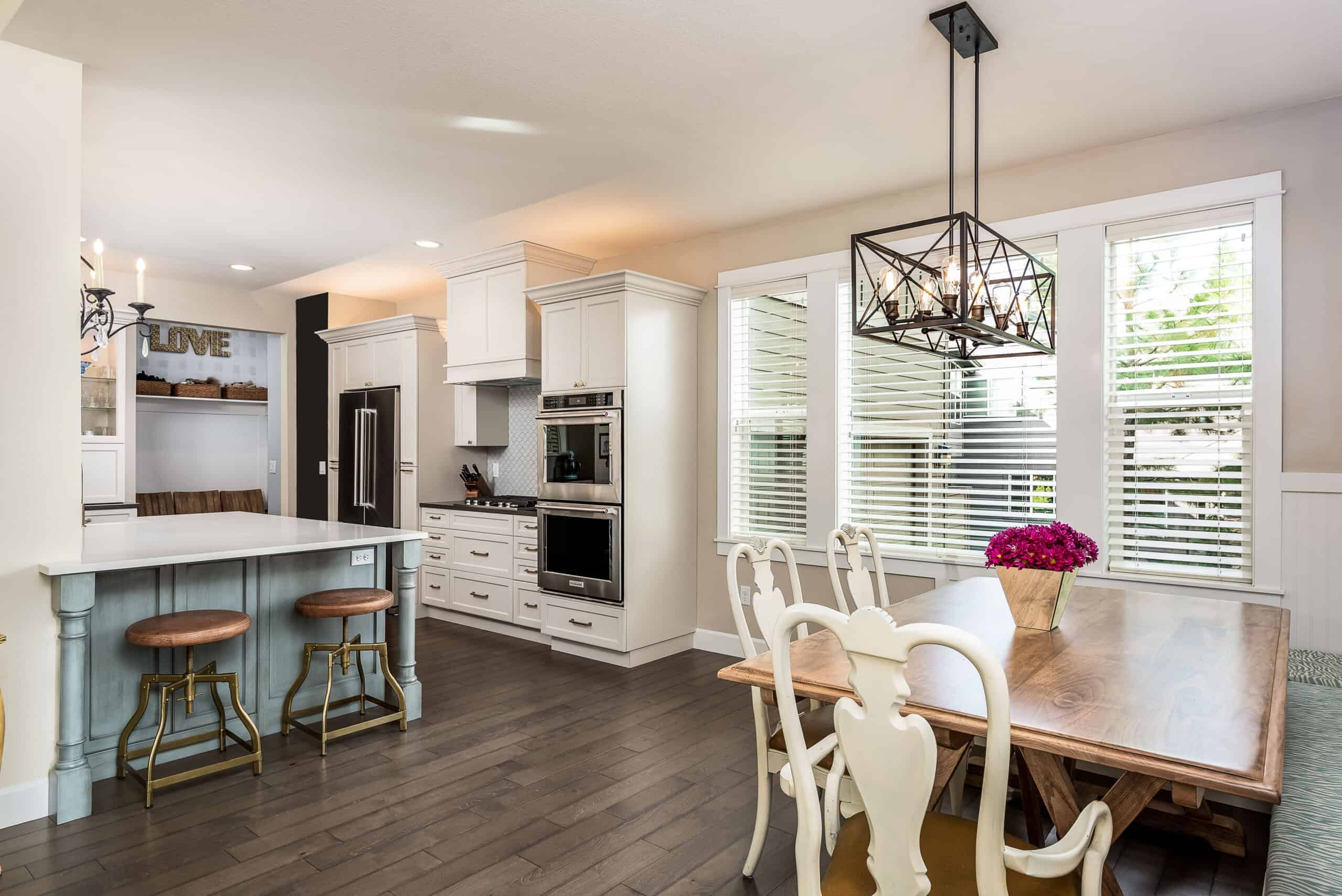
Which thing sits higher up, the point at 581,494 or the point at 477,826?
the point at 581,494

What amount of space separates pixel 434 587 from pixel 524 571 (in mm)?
1056

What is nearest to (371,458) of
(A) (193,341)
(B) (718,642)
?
(A) (193,341)

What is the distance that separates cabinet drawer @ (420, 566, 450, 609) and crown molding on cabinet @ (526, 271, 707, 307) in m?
2.19

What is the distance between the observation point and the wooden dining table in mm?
1361

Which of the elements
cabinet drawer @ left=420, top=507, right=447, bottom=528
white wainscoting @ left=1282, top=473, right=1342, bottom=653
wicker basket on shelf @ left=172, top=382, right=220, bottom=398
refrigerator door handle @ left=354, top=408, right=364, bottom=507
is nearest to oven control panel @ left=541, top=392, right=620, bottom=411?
cabinet drawer @ left=420, top=507, right=447, bottom=528

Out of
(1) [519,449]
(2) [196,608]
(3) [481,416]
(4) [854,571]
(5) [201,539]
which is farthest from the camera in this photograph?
(1) [519,449]

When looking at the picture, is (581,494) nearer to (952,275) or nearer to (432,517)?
(432,517)

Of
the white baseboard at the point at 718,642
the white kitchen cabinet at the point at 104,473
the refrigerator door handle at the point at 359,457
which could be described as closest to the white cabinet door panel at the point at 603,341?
the white baseboard at the point at 718,642

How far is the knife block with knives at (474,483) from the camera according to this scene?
20.0 ft

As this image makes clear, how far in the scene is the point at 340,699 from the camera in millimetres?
3627

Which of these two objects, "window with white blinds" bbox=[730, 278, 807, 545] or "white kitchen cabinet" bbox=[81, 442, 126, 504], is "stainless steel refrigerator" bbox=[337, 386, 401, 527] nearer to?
"white kitchen cabinet" bbox=[81, 442, 126, 504]

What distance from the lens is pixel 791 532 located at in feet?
15.0

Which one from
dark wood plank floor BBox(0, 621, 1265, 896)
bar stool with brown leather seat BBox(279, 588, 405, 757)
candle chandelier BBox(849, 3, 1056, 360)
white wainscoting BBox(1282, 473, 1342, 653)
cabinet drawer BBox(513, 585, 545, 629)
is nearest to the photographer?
candle chandelier BBox(849, 3, 1056, 360)

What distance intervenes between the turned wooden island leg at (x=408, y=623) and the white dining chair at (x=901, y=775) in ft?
8.30
